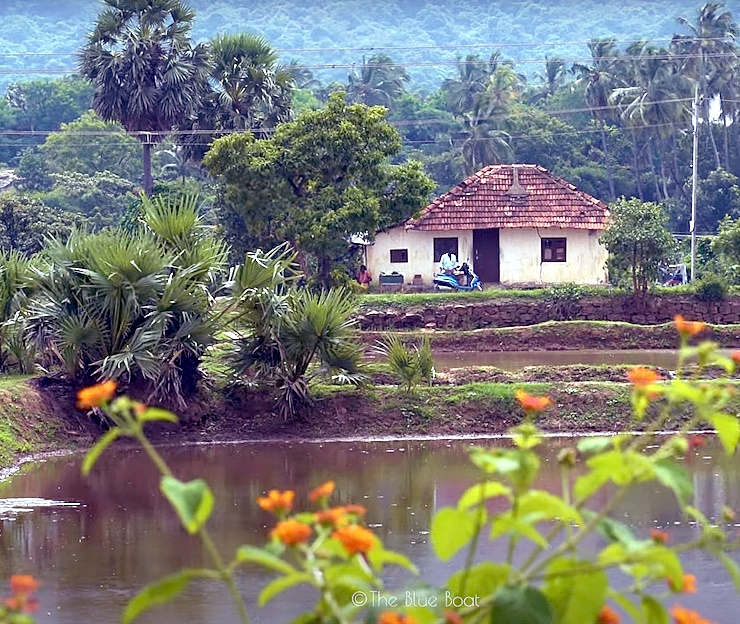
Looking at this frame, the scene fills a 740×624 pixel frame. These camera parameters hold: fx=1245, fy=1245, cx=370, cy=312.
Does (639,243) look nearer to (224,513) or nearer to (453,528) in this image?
(224,513)

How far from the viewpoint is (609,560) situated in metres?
2.52

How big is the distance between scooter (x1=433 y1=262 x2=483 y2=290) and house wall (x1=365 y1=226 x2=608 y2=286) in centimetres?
99

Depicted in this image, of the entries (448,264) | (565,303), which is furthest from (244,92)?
(565,303)

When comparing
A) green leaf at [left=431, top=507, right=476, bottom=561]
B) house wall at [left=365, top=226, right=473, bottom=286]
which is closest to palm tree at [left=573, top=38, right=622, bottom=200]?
house wall at [left=365, top=226, right=473, bottom=286]

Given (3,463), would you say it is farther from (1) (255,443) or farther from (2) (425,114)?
(2) (425,114)

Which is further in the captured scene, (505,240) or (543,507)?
(505,240)

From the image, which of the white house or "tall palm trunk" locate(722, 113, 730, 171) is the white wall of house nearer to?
the white house

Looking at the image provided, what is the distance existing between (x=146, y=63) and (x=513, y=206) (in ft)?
35.8

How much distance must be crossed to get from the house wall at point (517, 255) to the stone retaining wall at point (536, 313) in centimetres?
625

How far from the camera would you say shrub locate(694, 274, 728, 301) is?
2714 cm

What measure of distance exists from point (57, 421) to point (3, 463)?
62.5 inches

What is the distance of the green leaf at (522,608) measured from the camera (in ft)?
8.37

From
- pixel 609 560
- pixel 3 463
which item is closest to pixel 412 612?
pixel 609 560

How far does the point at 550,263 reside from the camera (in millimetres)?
34469
